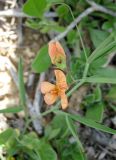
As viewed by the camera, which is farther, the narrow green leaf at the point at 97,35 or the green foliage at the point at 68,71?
the narrow green leaf at the point at 97,35

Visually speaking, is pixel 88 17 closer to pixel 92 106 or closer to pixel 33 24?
pixel 33 24


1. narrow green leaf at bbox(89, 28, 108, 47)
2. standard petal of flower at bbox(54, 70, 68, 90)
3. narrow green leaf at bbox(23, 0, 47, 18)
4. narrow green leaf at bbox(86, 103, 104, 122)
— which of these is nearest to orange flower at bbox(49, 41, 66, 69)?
standard petal of flower at bbox(54, 70, 68, 90)

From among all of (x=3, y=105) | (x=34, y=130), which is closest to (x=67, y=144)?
(x=34, y=130)

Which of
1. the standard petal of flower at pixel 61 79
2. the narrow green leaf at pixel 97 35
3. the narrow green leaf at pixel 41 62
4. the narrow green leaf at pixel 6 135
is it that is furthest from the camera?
the narrow green leaf at pixel 97 35

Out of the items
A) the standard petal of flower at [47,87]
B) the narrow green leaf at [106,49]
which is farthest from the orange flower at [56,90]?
the narrow green leaf at [106,49]

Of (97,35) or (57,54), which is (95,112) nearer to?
(97,35)

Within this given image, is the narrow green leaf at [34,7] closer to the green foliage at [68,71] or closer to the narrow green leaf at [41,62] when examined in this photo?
the green foliage at [68,71]
